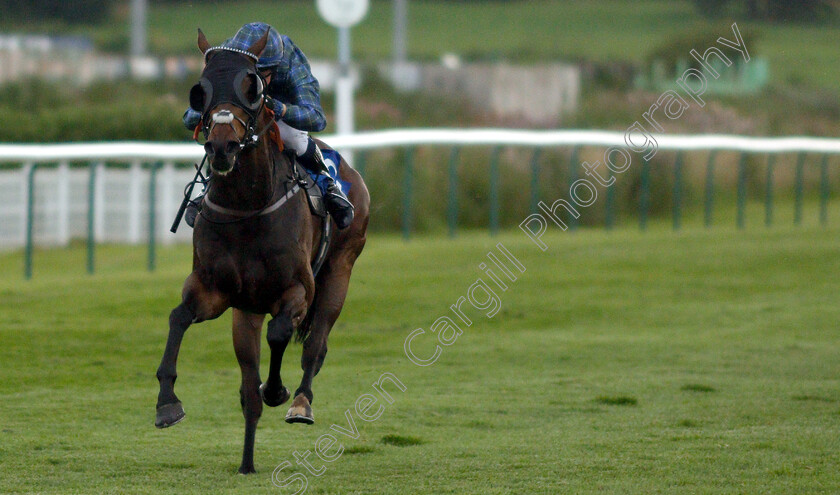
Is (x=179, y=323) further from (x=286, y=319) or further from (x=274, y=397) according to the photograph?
(x=274, y=397)

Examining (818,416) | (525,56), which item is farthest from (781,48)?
(818,416)

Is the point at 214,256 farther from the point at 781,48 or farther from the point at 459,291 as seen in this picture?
the point at 781,48

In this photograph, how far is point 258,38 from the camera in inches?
206

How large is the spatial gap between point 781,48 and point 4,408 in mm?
37541

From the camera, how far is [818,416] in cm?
660

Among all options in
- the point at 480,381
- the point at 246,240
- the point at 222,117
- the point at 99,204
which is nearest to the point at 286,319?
the point at 246,240

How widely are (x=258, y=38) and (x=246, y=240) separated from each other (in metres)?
0.82

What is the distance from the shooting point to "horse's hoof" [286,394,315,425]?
209 inches

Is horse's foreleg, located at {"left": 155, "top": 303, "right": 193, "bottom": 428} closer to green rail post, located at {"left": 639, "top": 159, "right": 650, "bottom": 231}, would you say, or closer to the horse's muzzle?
the horse's muzzle

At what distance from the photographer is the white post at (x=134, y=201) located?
1361cm

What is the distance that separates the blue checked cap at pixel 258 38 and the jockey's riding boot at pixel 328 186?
0.48 meters

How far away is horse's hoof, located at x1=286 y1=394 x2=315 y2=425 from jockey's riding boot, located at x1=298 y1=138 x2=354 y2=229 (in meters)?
0.91

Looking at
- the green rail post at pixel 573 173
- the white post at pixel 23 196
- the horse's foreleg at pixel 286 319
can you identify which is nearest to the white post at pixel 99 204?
the white post at pixel 23 196

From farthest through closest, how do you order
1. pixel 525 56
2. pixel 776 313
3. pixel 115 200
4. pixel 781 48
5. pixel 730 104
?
pixel 781 48 → pixel 525 56 → pixel 730 104 → pixel 115 200 → pixel 776 313
